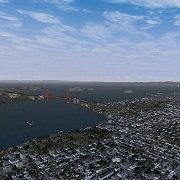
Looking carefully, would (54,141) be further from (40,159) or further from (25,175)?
(25,175)

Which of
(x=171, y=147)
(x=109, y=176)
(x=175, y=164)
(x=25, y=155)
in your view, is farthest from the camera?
(x=171, y=147)

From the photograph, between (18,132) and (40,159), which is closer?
(40,159)

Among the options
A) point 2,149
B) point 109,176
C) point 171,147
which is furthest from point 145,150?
point 2,149

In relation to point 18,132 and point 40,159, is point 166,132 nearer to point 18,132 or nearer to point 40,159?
point 40,159

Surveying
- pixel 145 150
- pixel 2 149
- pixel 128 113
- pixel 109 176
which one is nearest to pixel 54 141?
pixel 2 149

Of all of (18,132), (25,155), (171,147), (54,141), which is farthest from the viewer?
(18,132)

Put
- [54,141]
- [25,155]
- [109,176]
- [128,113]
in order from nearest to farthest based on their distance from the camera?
[109,176]
[25,155]
[54,141]
[128,113]

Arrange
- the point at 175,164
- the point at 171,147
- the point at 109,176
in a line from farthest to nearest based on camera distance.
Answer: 1. the point at 171,147
2. the point at 175,164
3. the point at 109,176

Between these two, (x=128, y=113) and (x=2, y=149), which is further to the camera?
(x=128, y=113)

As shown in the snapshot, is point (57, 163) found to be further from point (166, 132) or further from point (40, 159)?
point (166, 132)
